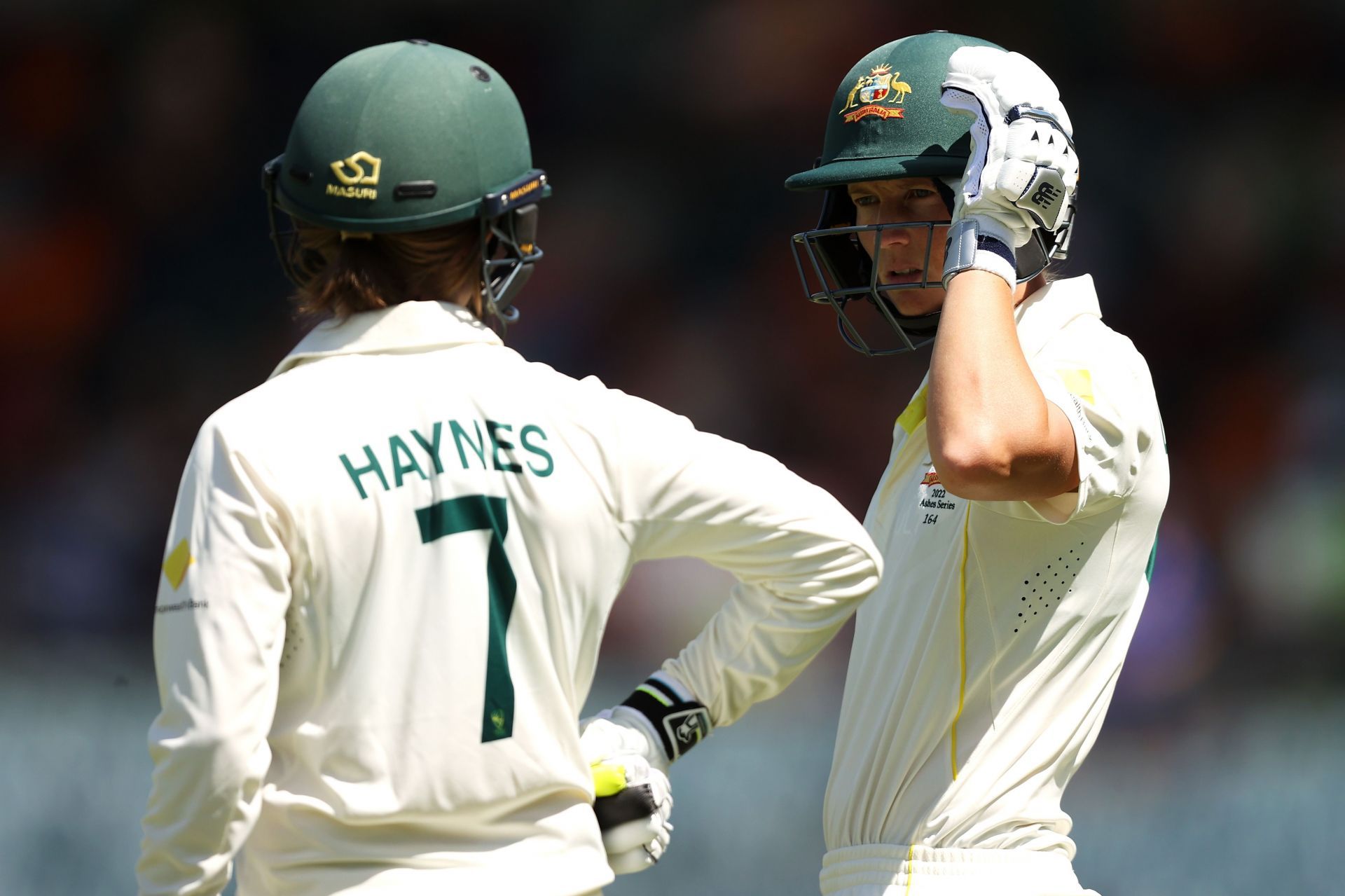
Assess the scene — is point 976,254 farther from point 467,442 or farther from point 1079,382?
point 467,442

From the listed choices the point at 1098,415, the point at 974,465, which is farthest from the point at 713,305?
the point at 974,465

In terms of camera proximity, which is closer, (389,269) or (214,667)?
(214,667)

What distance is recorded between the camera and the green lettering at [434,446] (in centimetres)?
177

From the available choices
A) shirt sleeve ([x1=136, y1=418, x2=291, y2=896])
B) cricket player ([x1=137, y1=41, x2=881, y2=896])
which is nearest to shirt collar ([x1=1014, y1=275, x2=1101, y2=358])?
cricket player ([x1=137, y1=41, x2=881, y2=896])

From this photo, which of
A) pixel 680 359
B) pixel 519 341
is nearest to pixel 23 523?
pixel 519 341

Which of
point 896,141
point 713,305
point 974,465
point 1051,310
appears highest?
point 896,141

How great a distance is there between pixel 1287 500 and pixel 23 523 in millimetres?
4407

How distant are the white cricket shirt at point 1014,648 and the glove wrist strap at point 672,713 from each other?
350 mm

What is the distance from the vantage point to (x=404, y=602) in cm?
176

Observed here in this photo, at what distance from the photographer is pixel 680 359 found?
5672 millimetres

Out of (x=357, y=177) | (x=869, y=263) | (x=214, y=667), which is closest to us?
(x=214, y=667)

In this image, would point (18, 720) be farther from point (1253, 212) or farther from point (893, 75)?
point (1253, 212)

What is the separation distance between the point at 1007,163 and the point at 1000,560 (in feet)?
1.82

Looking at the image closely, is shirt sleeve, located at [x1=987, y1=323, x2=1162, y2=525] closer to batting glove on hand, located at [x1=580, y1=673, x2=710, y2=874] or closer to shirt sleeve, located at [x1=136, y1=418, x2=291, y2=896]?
batting glove on hand, located at [x1=580, y1=673, x2=710, y2=874]
